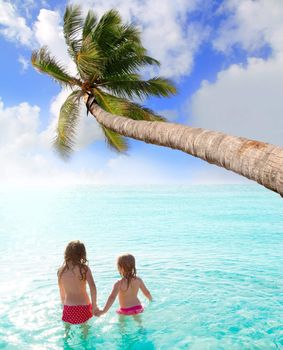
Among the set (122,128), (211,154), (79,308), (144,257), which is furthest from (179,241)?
(211,154)

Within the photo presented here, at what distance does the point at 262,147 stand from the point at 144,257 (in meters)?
12.1

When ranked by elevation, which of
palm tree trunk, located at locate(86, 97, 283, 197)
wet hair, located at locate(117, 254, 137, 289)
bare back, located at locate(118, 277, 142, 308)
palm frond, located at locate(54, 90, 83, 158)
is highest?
palm frond, located at locate(54, 90, 83, 158)

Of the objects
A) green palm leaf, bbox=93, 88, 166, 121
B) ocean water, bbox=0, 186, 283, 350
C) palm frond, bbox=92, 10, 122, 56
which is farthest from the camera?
green palm leaf, bbox=93, 88, 166, 121

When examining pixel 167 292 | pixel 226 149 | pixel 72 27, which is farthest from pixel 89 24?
pixel 226 149

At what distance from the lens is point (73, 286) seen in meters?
5.02

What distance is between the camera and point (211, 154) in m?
3.80

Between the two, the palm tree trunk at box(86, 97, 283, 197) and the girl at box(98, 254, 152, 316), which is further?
the girl at box(98, 254, 152, 316)

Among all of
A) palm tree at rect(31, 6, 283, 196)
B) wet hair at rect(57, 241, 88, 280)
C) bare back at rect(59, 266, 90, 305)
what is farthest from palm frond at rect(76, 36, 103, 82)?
bare back at rect(59, 266, 90, 305)

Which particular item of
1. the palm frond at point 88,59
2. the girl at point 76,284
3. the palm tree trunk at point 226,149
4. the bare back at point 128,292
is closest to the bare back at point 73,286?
the girl at point 76,284

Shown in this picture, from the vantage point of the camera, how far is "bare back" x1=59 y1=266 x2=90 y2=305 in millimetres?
5008

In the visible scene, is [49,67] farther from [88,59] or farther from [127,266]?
[127,266]

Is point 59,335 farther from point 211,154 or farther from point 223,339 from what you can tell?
point 211,154

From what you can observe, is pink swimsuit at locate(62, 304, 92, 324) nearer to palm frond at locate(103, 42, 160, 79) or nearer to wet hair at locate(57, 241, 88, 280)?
wet hair at locate(57, 241, 88, 280)

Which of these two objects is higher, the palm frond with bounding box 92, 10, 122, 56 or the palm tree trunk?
the palm frond with bounding box 92, 10, 122, 56
